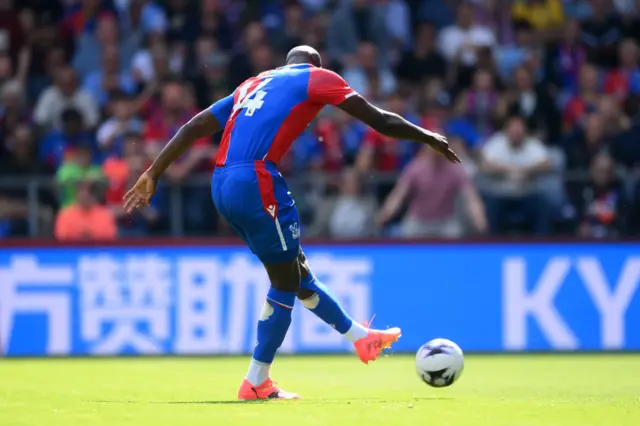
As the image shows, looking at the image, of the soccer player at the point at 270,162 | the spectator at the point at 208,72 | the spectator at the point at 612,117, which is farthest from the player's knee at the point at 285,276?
the spectator at the point at 612,117

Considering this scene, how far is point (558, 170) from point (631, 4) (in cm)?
508

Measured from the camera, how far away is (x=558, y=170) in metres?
16.0

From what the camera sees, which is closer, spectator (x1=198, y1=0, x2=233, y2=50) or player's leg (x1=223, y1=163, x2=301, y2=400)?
player's leg (x1=223, y1=163, x2=301, y2=400)

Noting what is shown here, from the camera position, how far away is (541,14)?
19516mm

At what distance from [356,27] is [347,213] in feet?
14.8

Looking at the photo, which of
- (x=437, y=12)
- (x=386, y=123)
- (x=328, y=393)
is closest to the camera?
(x=386, y=123)

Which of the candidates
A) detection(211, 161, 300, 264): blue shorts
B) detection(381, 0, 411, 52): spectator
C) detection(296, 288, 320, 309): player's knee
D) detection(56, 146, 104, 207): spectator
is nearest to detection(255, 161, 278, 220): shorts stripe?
detection(211, 161, 300, 264): blue shorts

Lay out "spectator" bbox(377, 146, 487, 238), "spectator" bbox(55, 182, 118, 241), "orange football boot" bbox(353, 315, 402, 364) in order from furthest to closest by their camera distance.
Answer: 1. "spectator" bbox(377, 146, 487, 238)
2. "spectator" bbox(55, 182, 118, 241)
3. "orange football boot" bbox(353, 315, 402, 364)

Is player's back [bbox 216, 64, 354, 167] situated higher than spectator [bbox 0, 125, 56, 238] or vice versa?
player's back [bbox 216, 64, 354, 167]

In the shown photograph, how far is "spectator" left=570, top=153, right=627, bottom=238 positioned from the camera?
15.6 m

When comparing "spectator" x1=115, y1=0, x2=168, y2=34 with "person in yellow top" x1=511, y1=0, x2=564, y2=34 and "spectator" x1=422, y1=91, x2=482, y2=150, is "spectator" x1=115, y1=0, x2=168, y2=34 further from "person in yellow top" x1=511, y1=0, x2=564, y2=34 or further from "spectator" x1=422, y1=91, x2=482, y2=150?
"person in yellow top" x1=511, y1=0, x2=564, y2=34

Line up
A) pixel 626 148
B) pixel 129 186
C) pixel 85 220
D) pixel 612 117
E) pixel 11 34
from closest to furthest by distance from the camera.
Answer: pixel 85 220 → pixel 129 186 → pixel 626 148 → pixel 612 117 → pixel 11 34

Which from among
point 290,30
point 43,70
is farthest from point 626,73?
point 43,70

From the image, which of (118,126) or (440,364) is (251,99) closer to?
(440,364)
